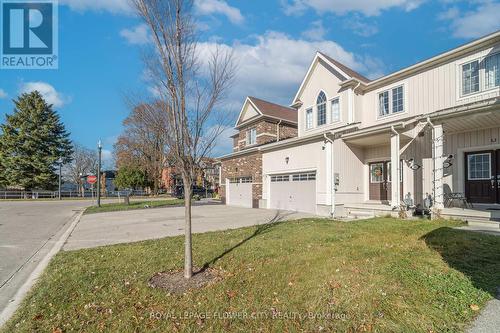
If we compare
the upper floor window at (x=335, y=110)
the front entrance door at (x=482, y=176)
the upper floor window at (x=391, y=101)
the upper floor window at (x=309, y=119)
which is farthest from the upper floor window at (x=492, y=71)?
the upper floor window at (x=309, y=119)

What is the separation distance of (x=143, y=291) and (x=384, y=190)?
42.3 ft

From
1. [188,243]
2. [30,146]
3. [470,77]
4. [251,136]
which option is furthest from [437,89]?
[30,146]

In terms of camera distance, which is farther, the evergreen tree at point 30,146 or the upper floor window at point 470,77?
the evergreen tree at point 30,146

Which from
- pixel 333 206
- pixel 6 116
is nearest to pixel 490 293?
pixel 333 206

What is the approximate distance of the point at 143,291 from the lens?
430cm

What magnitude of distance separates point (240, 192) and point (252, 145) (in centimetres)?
425

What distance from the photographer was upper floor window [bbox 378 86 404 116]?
45.8ft

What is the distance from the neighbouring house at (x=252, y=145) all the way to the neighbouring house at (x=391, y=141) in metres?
0.22

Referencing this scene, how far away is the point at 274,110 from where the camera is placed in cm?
2441

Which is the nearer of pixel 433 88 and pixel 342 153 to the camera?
pixel 433 88

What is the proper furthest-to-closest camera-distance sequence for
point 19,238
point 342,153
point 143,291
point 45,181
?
point 45,181 → point 342,153 → point 19,238 → point 143,291

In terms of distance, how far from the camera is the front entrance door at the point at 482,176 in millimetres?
10719

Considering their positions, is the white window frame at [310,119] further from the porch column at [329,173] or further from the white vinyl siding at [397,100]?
the white vinyl siding at [397,100]

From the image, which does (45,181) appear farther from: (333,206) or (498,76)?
(498,76)
